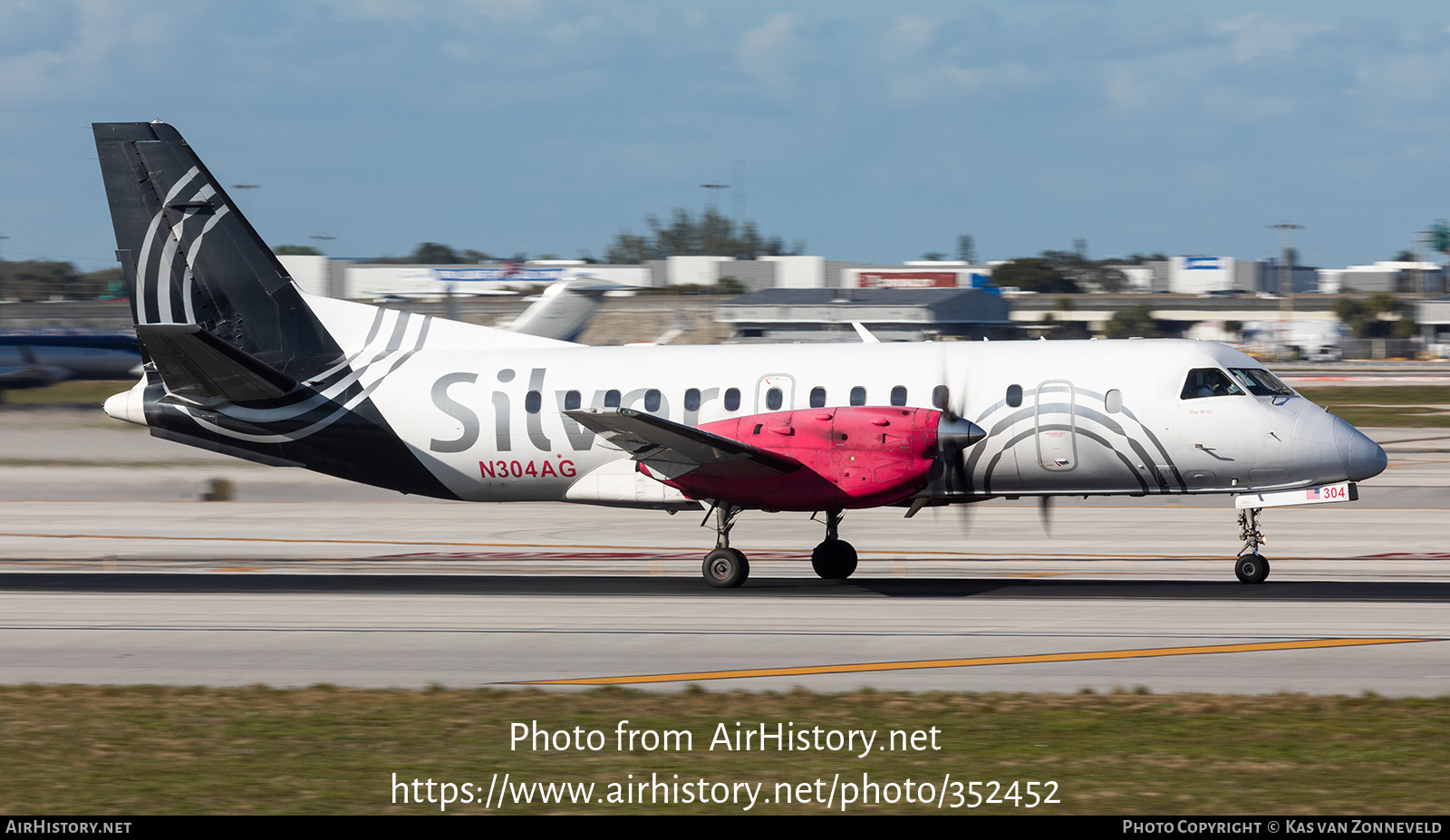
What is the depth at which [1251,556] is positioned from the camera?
60.7 ft

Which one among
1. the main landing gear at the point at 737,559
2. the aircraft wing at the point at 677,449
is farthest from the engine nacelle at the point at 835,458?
the main landing gear at the point at 737,559

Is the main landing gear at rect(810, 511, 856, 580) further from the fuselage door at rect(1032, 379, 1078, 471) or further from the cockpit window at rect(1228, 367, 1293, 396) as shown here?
the cockpit window at rect(1228, 367, 1293, 396)

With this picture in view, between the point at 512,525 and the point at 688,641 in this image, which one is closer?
the point at 688,641

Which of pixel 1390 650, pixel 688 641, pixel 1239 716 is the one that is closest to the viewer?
pixel 1239 716

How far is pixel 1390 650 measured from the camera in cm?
1352

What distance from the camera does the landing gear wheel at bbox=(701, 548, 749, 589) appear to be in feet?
61.9

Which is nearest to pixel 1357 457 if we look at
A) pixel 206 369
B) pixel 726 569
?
pixel 726 569

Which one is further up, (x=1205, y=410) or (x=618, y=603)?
(x=1205, y=410)

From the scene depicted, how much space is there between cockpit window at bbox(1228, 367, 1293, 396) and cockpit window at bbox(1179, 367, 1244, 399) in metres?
0.14

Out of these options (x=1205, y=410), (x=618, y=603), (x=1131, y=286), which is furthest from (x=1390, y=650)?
(x=1131, y=286)

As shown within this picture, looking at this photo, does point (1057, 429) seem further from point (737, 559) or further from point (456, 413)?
point (456, 413)
